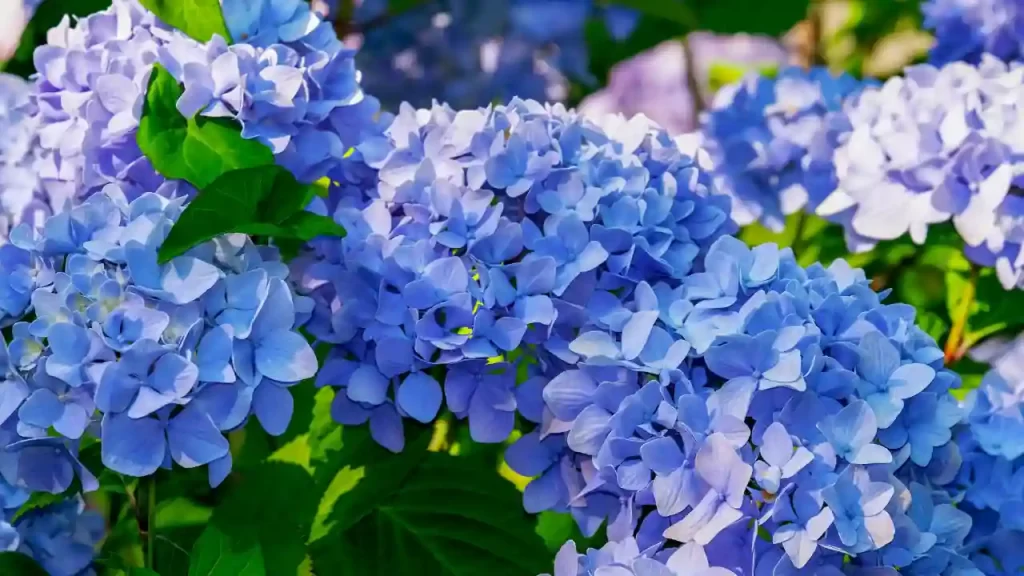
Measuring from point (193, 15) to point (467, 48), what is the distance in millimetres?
546

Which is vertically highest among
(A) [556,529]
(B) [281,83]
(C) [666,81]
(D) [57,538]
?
(B) [281,83]

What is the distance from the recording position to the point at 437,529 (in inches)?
26.8

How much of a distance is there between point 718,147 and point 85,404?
56 cm

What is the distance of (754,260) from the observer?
0.63m

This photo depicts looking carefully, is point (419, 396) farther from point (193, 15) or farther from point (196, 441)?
point (193, 15)

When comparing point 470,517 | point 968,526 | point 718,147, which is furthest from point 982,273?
point 470,517

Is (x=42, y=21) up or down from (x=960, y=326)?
up

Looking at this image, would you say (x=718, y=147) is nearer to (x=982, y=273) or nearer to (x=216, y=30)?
(x=982, y=273)

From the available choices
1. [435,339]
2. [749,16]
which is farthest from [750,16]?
[435,339]

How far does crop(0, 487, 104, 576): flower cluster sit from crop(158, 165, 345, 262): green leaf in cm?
18

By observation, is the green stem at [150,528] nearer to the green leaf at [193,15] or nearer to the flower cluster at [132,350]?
the flower cluster at [132,350]

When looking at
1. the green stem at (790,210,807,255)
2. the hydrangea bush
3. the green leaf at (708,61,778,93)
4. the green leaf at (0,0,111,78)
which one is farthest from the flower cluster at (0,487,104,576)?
the green leaf at (708,61,778,93)

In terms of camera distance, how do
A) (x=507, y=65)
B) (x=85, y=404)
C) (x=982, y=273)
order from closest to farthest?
(x=85, y=404), (x=982, y=273), (x=507, y=65)

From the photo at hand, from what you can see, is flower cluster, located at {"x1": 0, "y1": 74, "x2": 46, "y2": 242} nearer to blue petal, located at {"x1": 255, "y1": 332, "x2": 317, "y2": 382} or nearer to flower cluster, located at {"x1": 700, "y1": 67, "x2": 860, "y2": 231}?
blue petal, located at {"x1": 255, "y1": 332, "x2": 317, "y2": 382}
